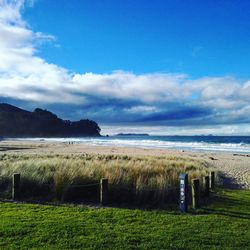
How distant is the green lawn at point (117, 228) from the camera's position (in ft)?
19.4

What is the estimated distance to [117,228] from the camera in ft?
22.4

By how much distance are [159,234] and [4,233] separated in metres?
2.65

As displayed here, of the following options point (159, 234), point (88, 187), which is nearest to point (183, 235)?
point (159, 234)

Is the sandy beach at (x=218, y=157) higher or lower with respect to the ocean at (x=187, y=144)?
lower

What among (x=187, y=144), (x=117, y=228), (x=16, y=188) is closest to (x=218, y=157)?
(x=16, y=188)

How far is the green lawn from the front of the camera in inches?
233

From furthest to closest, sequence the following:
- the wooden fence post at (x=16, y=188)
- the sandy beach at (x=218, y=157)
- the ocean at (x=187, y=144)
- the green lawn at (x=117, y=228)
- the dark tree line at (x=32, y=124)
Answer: the dark tree line at (x=32, y=124) → the ocean at (x=187, y=144) → the sandy beach at (x=218, y=157) → the wooden fence post at (x=16, y=188) → the green lawn at (x=117, y=228)

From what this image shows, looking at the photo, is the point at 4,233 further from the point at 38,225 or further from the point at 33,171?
the point at 33,171

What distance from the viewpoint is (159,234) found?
6500 millimetres

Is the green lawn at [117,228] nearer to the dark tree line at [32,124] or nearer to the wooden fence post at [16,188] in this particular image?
the wooden fence post at [16,188]

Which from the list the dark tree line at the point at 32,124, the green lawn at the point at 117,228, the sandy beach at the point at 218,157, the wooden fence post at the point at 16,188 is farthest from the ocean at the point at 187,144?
the dark tree line at the point at 32,124

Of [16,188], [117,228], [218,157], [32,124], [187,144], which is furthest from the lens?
[32,124]

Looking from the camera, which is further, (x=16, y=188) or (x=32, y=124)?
(x=32, y=124)

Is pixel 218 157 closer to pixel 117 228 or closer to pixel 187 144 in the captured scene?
pixel 117 228
